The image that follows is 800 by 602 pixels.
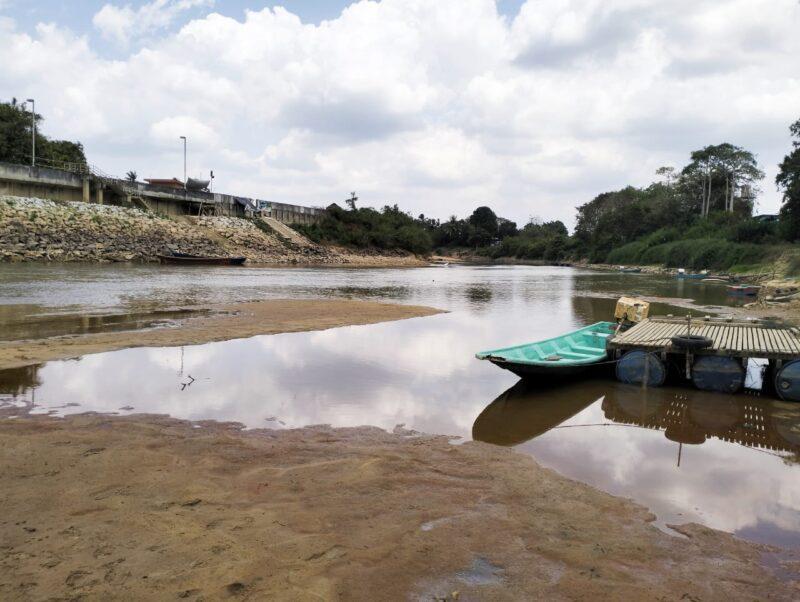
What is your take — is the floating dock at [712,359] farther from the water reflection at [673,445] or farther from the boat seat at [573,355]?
the boat seat at [573,355]

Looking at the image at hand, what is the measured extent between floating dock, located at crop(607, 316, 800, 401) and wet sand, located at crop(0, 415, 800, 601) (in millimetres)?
5057

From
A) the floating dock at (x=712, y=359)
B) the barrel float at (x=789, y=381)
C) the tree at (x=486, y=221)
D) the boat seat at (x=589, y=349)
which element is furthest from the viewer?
the tree at (x=486, y=221)

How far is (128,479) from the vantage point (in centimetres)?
506

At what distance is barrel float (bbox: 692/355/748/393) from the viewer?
9695 millimetres

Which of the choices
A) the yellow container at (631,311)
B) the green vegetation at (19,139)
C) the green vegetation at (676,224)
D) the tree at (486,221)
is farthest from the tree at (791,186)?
the tree at (486,221)

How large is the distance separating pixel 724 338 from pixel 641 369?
2.20m

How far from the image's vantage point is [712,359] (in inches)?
386

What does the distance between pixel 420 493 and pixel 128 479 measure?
2.68 m

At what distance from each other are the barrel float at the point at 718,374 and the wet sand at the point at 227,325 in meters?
9.42

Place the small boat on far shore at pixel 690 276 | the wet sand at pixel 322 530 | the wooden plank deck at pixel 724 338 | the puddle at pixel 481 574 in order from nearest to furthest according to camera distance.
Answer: the wet sand at pixel 322 530 → the puddle at pixel 481 574 → the wooden plank deck at pixel 724 338 → the small boat on far shore at pixel 690 276

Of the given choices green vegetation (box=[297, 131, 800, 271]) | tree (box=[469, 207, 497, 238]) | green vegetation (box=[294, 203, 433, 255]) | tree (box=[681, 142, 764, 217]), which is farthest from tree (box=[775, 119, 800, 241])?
tree (box=[469, 207, 497, 238])

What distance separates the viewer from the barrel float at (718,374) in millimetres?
9695

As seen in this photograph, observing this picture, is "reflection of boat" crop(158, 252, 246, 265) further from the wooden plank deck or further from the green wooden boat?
the wooden plank deck

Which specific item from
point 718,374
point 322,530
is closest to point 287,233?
point 718,374
